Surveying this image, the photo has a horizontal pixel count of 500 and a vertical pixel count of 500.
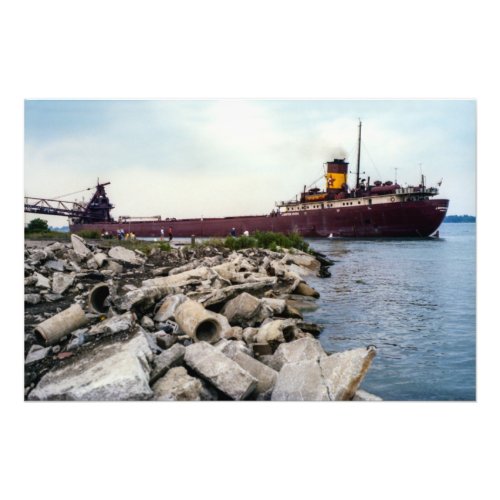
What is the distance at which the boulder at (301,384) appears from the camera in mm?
4016

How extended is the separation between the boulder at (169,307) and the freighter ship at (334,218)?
2.89 meters

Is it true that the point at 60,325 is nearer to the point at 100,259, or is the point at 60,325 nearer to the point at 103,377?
the point at 103,377

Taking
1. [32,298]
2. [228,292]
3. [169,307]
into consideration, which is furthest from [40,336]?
[228,292]

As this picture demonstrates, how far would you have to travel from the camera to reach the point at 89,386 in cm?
370

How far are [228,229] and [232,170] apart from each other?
10746 mm

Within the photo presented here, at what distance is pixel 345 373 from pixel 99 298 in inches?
132

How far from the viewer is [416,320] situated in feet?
22.4

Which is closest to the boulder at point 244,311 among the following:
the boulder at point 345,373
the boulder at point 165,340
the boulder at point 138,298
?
the boulder at point 138,298

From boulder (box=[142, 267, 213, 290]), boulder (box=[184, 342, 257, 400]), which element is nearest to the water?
boulder (box=[184, 342, 257, 400])

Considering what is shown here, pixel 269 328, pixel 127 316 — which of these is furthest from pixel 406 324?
pixel 127 316

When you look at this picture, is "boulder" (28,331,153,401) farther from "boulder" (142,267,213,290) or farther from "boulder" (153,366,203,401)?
"boulder" (142,267,213,290)

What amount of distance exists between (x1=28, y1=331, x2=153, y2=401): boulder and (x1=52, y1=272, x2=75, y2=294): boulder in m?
2.07

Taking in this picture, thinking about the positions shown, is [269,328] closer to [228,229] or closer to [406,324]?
[406,324]
